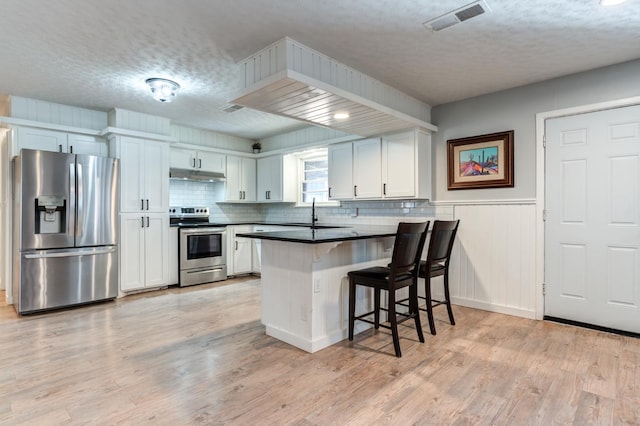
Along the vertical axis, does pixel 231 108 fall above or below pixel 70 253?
above

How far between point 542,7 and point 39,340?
466cm

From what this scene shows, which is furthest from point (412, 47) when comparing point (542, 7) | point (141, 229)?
point (141, 229)

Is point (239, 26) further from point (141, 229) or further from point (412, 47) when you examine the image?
point (141, 229)

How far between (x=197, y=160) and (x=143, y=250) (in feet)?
5.49

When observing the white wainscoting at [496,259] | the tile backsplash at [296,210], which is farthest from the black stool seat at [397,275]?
the tile backsplash at [296,210]

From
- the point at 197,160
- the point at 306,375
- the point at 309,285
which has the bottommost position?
the point at 306,375

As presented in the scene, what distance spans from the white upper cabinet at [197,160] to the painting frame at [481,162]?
12.0ft

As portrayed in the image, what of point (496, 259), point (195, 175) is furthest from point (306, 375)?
point (195, 175)

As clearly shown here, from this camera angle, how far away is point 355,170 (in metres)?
4.72

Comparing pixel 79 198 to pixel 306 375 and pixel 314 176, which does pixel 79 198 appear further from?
pixel 306 375

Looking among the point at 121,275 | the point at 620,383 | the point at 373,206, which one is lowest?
the point at 620,383

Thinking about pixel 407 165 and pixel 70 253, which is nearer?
pixel 70 253

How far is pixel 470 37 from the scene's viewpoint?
2684mm

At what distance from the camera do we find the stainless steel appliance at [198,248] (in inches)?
201
